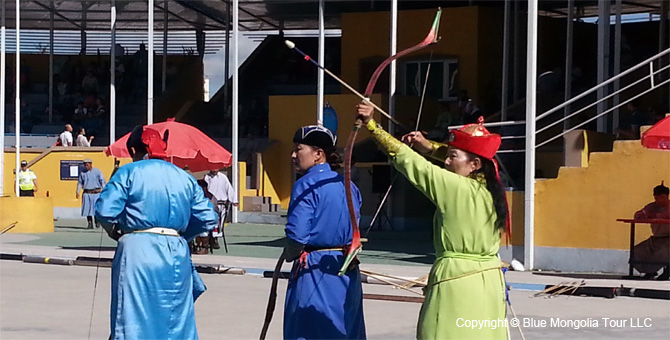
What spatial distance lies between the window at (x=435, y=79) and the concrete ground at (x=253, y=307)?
35.6 ft

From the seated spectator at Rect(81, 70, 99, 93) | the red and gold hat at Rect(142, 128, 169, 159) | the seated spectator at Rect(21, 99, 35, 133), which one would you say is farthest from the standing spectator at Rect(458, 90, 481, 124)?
the seated spectator at Rect(81, 70, 99, 93)

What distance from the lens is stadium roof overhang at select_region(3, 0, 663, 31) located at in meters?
31.5

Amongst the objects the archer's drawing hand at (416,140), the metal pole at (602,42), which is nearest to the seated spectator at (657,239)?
the metal pole at (602,42)

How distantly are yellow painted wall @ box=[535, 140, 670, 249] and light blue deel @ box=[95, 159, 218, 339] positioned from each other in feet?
32.1

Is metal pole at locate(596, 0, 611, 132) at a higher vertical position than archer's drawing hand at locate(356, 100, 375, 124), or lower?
higher

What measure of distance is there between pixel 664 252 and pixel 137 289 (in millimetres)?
9850

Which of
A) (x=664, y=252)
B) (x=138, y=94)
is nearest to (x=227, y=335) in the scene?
(x=664, y=252)

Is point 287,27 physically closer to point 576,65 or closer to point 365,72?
point 365,72

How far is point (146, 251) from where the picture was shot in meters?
6.91

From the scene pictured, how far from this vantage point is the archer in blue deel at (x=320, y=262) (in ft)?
21.1

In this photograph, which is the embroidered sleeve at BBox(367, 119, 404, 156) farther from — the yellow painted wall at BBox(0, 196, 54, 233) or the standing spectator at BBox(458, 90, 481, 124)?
the yellow painted wall at BBox(0, 196, 54, 233)

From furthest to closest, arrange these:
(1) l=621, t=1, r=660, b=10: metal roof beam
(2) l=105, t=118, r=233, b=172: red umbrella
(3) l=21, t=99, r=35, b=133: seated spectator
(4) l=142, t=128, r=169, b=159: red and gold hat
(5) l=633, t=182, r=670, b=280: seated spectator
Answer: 1. (3) l=21, t=99, r=35, b=133: seated spectator
2. (1) l=621, t=1, r=660, b=10: metal roof beam
3. (2) l=105, t=118, r=233, b=172: red umbrella
4. (5) l=633, t=182, r=670, b=280: seated spectator
5. (4) l=142, t=128, r=169, b=159: red and gold hat

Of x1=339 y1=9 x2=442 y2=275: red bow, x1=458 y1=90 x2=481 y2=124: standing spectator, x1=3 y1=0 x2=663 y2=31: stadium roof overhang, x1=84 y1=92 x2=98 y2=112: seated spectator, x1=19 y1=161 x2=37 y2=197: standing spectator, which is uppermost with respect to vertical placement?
x1=3 y1=0 x2=663 y2=31: stadium roof overhang

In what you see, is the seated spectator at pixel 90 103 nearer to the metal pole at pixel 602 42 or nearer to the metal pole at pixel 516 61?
the metal pole at pixel 516 61
